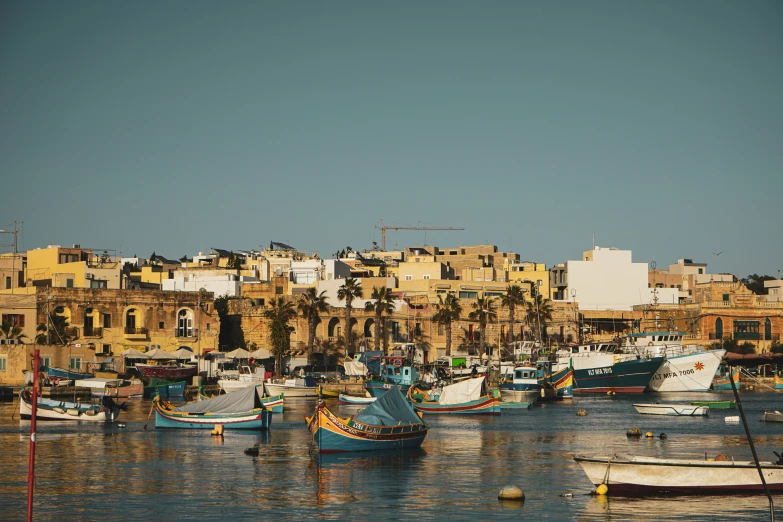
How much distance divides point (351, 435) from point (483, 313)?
189 feet

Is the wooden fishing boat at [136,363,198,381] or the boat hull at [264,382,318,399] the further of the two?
the wooden fishing boat at [136,363,198,381]

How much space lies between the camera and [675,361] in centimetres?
8775

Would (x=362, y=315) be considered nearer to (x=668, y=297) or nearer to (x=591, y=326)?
(x=591, y=326)

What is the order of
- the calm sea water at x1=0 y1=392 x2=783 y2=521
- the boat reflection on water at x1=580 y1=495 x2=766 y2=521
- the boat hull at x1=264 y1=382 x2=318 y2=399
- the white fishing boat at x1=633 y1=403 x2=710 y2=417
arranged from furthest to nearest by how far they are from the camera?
the boat hull at x1=264 y1=382 x2=318 y2=399
the white fishing boat at x1=633 y1=403 x2=710 y2=417
the calm sea water at x1=0 y1=392 x2=783 y2=521
the boat reflection on water at x1=580 y1=495 x2=766 y2=521

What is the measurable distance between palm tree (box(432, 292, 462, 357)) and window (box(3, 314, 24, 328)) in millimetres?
36479

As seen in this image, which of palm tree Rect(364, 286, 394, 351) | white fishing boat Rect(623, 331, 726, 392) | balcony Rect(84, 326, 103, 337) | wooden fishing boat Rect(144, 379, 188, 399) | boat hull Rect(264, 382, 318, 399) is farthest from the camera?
palm tree Rect(364, 286, 394, 351)

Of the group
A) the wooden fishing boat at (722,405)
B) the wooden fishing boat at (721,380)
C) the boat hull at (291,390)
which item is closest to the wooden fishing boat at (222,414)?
the boat hull at (291,390)

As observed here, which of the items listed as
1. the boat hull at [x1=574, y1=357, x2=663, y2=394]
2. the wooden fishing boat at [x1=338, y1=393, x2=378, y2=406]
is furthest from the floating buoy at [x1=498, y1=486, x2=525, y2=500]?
the boat hull at [x1=574, y1=357, x2=663, y2=394]

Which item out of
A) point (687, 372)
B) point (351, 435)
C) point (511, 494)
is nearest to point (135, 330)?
point (687, 372)

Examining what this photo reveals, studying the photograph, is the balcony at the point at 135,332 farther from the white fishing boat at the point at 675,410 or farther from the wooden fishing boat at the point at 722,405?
the wooden fishing boat at the point at 722,405

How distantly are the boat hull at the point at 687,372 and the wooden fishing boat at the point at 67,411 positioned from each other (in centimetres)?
4629

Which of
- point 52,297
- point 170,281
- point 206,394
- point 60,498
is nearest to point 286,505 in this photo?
point 60,498

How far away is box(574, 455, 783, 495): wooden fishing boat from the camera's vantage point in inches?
1302

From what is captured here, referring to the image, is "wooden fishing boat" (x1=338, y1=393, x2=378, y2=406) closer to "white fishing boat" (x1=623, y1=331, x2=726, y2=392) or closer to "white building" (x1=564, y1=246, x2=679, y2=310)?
"white fishing boat" (x1=623, y1=331, x2=726, y2=392)
